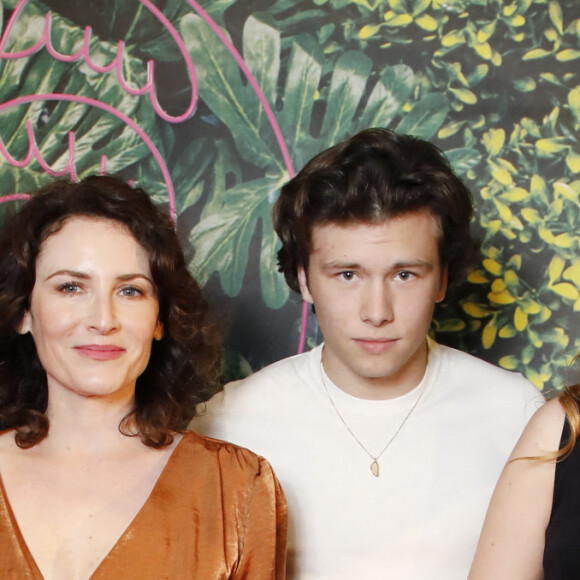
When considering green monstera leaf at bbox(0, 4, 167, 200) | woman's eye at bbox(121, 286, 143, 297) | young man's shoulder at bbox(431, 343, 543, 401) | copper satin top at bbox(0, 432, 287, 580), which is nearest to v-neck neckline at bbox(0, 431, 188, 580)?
copper satin top at bbox(0, 432, 287, 580)

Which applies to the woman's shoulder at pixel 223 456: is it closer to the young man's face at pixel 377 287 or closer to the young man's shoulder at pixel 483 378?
the young man's face at pixel 377 287

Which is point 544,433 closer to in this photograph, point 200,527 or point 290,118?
point 200,527

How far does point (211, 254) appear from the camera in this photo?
2408 millimetres

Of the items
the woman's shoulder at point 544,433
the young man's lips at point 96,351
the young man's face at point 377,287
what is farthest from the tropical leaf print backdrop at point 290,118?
the woman's shoulder at point 544,433

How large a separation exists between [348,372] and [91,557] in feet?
2.31

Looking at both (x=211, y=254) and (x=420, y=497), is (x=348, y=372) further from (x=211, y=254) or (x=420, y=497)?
(x=211, y=254)

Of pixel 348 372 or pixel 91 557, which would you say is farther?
pixel 348 372

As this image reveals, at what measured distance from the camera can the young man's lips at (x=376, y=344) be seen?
74.6 inches

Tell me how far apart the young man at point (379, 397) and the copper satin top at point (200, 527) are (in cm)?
24

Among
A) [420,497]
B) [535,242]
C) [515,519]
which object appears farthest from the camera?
[535,242]

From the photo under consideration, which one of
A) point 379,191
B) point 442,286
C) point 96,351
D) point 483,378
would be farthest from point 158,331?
point 483,378

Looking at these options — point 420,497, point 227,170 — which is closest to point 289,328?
point 227,170

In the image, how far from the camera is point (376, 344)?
190 centimetres

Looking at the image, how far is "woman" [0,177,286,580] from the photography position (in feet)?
5.32
